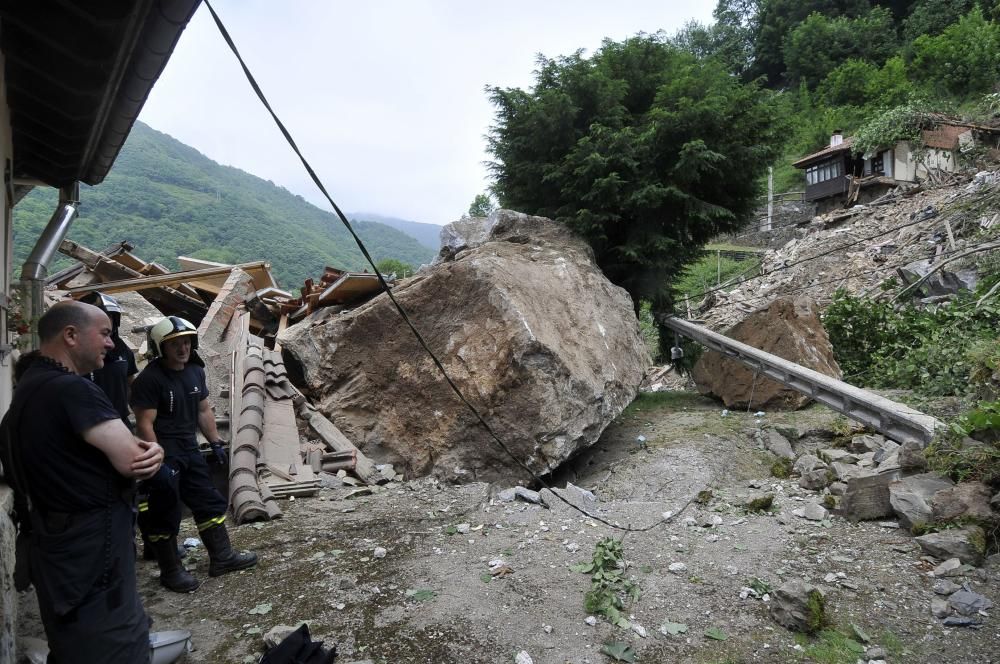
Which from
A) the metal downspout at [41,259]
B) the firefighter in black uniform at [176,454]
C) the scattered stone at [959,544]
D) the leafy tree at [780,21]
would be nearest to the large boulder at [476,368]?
the metal downspout at [41,259]

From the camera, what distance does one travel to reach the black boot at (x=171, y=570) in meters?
3.82

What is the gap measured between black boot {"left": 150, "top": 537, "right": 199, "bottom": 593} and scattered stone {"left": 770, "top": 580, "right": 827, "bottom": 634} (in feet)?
11.5

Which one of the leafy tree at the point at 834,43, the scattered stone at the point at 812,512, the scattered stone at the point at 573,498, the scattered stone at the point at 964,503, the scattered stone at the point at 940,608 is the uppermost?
the leafy tree at the point at 834,43

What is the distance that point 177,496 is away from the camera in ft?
12.6

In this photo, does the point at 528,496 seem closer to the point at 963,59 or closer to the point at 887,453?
the point at 887,453

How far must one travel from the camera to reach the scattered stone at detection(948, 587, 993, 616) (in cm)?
329

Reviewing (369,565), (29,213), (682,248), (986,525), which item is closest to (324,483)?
Result: (369,565)

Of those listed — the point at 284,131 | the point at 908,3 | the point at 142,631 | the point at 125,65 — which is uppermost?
the point at 908,3

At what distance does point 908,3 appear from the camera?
44.8m

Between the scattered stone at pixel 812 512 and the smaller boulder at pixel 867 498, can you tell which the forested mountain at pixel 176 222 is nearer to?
the scattered stone at pixel 812 512

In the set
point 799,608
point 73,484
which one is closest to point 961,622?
point 799,608

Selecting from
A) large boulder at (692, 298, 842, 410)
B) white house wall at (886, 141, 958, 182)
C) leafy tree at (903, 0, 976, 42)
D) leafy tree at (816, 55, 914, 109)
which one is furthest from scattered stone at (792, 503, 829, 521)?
leafy tree at (903, 0, 976, 42)

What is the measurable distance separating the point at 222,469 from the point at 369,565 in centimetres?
282

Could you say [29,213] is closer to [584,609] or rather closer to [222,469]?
[222,469]
